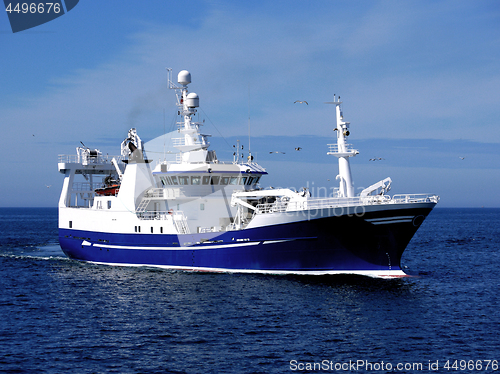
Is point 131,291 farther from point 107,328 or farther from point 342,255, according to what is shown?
point 342,255

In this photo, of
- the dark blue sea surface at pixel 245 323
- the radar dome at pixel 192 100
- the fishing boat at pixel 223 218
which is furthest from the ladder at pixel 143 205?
A: the radar dome at pixel 192 100

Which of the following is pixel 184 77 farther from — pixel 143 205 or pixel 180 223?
pixel 180 223

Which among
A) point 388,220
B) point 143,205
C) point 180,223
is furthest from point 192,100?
point 388,220

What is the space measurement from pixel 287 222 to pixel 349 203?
3.58 metres

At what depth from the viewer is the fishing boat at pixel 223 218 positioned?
90.1ft

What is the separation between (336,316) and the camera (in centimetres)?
2156

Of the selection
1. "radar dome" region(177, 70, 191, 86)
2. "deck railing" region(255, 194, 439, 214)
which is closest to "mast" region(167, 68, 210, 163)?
"radar dome" region(177, 70, 191, 86)

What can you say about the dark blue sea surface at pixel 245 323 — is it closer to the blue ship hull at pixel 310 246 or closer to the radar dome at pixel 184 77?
the blue ship hull at pixel 310 246

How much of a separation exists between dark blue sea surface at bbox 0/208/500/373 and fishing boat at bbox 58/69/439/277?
1.19 m

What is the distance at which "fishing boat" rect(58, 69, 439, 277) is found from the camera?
27.5 m

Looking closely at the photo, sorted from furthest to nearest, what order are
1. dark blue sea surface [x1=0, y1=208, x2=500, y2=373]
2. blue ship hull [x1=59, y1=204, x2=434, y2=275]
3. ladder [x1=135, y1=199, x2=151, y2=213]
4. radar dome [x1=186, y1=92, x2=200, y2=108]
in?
radar dome [x1=186, y1=92, x2=200, y2=108], ladder [x1=135, y1=199, x2=151, y2=213], blue ship hull [x1=59, y1=204, x2=434, y2=275], dark blue sea surface [x1=0, y1=208, x2=500, y2=373]

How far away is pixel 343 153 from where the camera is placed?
93.1ft

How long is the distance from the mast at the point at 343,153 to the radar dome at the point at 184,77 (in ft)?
39.6

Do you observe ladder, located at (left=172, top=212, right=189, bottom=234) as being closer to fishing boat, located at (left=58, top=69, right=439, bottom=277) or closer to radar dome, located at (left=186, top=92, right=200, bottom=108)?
fishing boat, located at (left=58, top=69, right=439, bottom=277)
